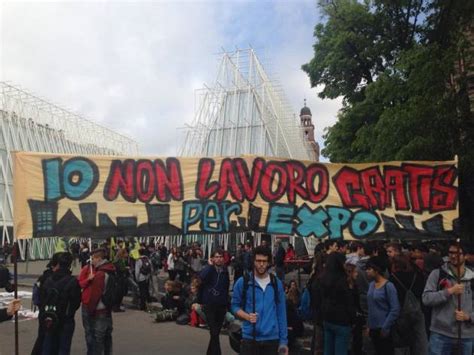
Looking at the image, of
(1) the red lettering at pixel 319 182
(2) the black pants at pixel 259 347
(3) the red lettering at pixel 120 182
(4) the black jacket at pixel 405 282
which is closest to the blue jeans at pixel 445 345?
(4) the black jacket at pixel 405 282

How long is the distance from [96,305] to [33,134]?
Answer: 40111 mm

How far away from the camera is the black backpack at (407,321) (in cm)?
616

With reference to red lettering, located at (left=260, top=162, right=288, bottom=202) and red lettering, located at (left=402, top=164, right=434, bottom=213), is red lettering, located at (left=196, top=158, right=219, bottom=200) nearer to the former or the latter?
red lettering, located at (left=260, top=162, right=288, bottom=202)

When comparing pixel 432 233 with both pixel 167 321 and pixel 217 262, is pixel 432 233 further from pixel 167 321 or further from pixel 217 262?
pixel 167 321

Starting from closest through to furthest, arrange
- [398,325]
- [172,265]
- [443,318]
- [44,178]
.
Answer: [443,318]
[398,325]
[44,178]
[172,265]

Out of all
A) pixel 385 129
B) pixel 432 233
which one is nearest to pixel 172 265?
pixel 385 129

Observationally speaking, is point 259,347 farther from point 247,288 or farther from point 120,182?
point 120,182

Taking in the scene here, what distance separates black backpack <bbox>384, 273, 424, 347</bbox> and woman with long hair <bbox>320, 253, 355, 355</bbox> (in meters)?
0.64

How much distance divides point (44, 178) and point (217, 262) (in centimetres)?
275

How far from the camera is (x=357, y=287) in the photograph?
7.26 metres

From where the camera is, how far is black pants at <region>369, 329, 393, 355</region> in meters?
6.24

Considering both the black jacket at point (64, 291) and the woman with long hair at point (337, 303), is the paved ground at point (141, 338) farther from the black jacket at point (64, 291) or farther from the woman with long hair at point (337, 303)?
the woman with long hair at point (337, 303)

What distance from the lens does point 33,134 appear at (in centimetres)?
4359

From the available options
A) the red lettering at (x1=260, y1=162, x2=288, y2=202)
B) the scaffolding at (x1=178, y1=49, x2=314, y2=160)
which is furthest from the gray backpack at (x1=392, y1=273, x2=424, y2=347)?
the scaffolding at (x1=178, y1=49, x2=314, y2=160)
